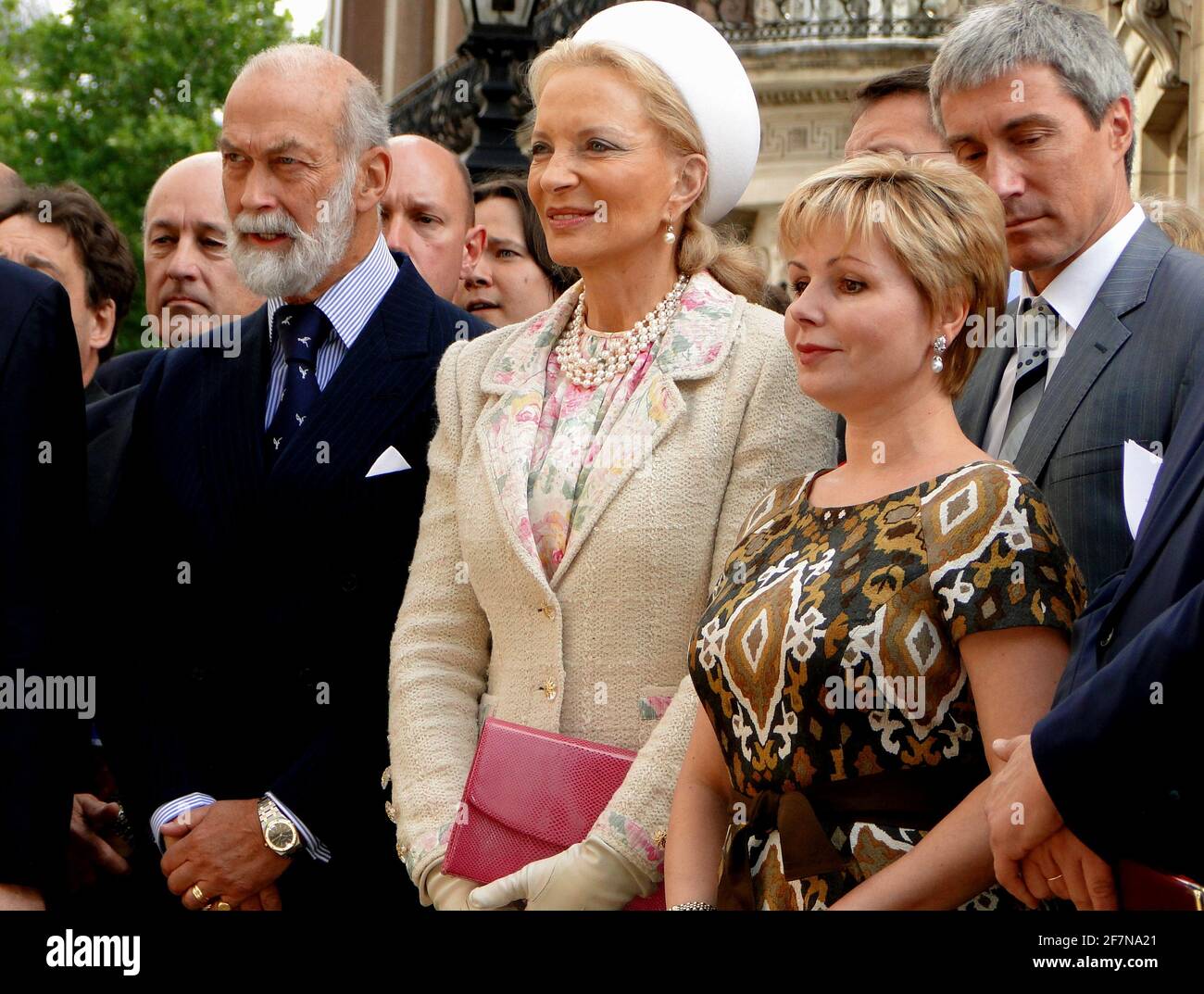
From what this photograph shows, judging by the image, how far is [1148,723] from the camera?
276 cm

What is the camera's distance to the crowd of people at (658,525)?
3.27 meters

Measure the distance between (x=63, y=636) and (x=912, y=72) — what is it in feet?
9.43

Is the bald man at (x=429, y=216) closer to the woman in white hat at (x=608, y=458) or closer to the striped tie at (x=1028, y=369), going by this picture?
the woman in white hat at (x=608, y=458)

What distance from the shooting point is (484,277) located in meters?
6.91

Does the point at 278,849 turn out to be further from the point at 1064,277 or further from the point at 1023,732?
the point at 1064,277

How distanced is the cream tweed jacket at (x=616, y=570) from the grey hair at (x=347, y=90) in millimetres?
1002

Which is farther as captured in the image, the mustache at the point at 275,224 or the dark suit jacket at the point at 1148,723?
the mustache at the point at 275,224

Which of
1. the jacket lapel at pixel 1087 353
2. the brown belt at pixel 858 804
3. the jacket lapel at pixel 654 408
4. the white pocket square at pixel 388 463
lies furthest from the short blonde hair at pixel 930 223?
the white pocket square at pixel 388 463

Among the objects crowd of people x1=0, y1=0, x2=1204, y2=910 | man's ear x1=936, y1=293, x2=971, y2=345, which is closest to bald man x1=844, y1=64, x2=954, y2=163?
crowd of people x1=0, y1=0, x2=1204, y2=910

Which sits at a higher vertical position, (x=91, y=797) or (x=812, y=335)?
(x=812, y=335)

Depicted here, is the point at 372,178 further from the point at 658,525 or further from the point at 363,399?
the point at 658,525

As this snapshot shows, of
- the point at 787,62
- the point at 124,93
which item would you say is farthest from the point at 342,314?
the point at 124,93

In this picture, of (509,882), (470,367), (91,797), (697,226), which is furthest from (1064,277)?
(91,797)
